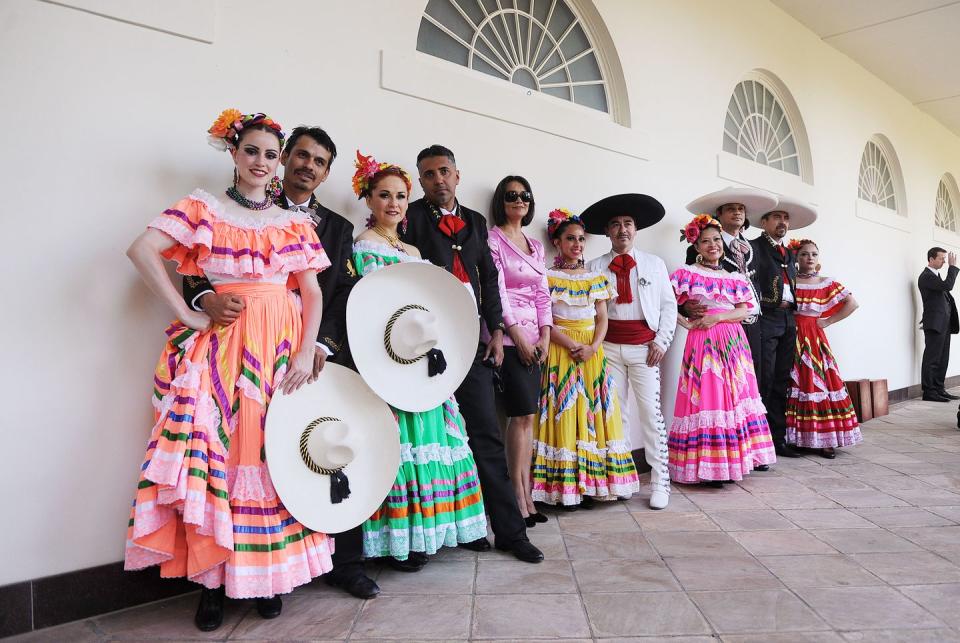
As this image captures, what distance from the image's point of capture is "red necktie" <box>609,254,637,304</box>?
3732 millimetres

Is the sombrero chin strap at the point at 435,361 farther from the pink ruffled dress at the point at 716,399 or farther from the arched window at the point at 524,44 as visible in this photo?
the pink ruffled dress at the point at 716,399

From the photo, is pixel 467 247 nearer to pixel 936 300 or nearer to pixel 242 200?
pixel 242 200

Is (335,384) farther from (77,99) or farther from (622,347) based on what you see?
(622,347)

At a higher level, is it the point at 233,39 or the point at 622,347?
the point at 233,39

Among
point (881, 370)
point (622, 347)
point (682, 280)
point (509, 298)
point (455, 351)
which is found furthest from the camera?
point (881, 370)

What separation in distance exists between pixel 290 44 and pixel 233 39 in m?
0.24

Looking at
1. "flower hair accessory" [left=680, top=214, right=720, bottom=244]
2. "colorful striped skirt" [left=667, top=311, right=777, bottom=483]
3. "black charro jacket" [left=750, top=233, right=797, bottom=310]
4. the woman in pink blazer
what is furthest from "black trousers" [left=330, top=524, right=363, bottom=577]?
"black charro jacket" [left=750, top=233, right=797, bottom=310]

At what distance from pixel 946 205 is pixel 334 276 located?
11114mm

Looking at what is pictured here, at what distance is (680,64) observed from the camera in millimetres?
4715

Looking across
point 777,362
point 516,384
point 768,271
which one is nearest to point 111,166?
point 516,384


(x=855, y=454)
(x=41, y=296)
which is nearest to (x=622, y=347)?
(x=855, y=454)

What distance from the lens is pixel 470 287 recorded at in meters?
2.86

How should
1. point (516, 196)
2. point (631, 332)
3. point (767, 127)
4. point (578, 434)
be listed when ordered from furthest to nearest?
point (767, 127) → point (631, 332) → point (578, 434) → point (516, 196)

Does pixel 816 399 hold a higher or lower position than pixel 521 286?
lower
